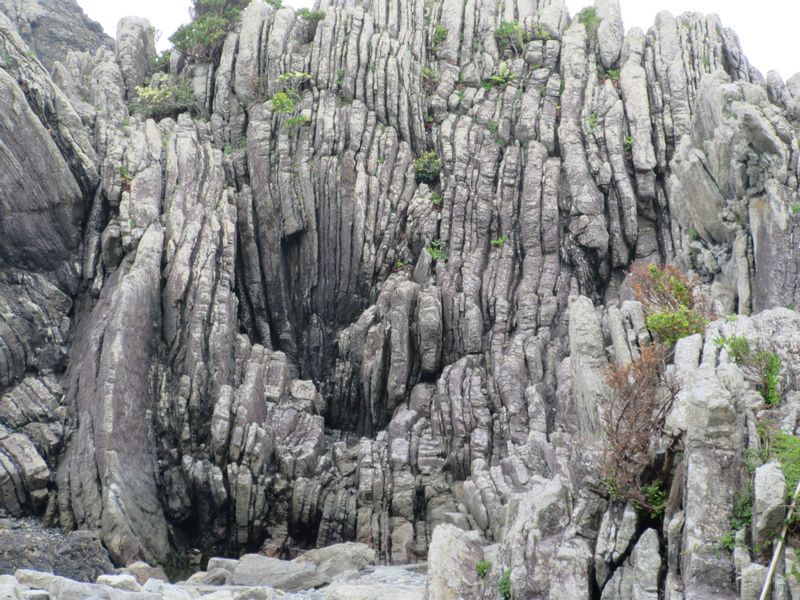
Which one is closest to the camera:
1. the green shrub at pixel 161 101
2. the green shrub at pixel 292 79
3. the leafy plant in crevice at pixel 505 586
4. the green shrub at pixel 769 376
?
the leafy plant in crevice at pixel 505 586

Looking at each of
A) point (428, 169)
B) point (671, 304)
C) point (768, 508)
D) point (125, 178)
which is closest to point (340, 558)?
point (671, 304)

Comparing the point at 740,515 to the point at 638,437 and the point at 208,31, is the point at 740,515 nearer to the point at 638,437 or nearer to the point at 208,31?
the point at 638,437

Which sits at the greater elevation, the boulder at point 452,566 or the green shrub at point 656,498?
the green shrub at point 656,498

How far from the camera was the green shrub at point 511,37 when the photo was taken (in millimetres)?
45188

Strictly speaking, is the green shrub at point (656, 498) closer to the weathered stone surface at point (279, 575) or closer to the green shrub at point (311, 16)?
the weathered stone surface at point (279, 575)

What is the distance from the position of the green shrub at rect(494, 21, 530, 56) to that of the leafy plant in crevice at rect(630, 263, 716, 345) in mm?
21482

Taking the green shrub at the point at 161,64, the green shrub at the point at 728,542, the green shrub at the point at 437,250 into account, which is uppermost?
the green shrub at the point at 161,64

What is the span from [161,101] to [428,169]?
51.5 ft

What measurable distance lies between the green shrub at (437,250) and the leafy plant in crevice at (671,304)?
11.4 metres

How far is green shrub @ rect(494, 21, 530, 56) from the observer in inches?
1779

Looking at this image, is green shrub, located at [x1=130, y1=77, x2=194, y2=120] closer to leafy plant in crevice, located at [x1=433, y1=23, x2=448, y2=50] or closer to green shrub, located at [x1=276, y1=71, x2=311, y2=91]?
green shrub, located at [x1=276, y1=71, x2=311, y2=91]

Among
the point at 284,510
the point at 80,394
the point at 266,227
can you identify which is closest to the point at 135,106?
the point at 266,227

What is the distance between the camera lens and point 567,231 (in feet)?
124

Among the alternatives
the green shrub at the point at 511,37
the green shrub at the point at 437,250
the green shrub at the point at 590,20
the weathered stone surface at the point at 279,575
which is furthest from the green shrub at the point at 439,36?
the weathered stone surface at the point at 279,575
